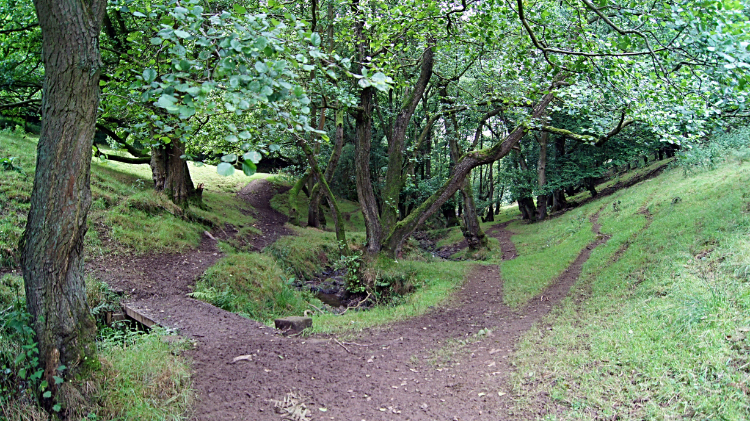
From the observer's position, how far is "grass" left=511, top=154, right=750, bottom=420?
390 cm

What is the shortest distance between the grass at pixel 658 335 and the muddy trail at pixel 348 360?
1.47 feet

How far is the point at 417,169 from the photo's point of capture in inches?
1232

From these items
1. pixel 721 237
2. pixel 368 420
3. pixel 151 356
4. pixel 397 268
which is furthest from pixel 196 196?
pixel 721 237

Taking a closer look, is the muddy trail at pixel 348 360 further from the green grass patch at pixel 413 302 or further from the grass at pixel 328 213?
the grass at pixel 328 213

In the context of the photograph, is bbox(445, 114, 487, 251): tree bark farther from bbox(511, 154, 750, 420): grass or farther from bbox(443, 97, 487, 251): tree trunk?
bbox(511, 154, 750, 420): grass

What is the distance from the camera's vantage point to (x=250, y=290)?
10062 mm

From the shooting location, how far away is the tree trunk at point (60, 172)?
3602 millimetres

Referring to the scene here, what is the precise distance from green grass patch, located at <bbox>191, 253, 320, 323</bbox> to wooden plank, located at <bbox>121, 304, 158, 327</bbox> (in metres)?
1.42

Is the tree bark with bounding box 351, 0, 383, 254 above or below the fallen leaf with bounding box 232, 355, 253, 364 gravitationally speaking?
above

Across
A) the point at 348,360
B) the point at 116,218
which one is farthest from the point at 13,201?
the point at 348,360

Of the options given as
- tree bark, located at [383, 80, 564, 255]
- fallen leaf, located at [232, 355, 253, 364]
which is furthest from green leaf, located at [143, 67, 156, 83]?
tree bark, located at [383, 80, 564, 255]

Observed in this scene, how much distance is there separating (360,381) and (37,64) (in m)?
11.3

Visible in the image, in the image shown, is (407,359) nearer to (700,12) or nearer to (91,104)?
(91,104)

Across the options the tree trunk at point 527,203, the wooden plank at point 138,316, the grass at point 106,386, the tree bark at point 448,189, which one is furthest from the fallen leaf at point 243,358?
the tree trunk at point 527,203
